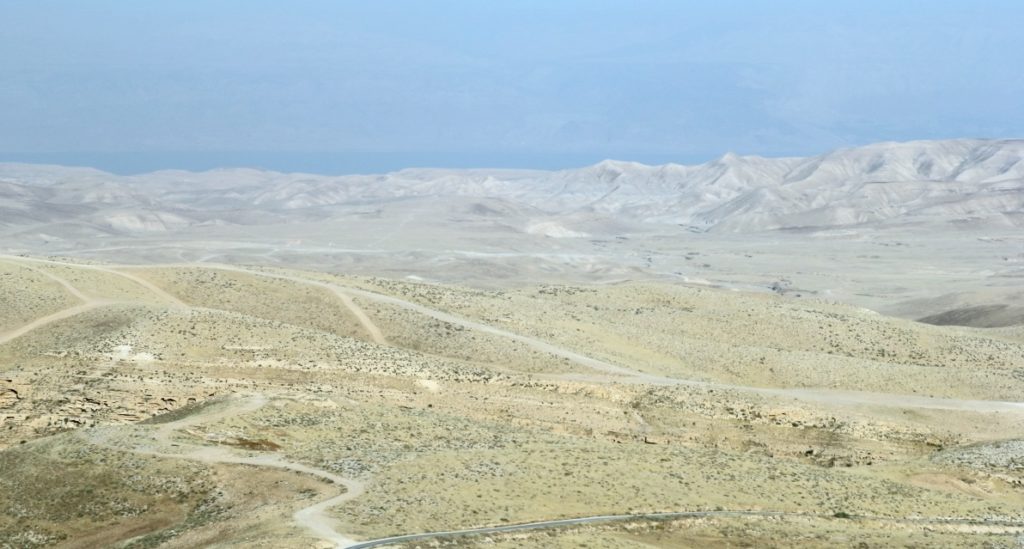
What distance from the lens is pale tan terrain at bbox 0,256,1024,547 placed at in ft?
97.0

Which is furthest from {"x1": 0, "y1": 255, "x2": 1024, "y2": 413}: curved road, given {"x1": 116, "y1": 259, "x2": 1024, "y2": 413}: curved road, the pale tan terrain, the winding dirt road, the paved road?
the paved road

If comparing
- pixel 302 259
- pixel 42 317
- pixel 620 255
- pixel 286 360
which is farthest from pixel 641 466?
pixel 620 255

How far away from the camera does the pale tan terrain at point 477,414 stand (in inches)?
1164

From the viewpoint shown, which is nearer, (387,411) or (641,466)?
(641,466)

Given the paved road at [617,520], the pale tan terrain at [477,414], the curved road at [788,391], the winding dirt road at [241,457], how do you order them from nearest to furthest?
the paved road at [617,520] → the winding dirt road at [241,457] → the pale tan terrain at [477,414] → the curved road at [788,391]

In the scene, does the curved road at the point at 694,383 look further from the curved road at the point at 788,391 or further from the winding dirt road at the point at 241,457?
the winding dirt road at the point at 241,457

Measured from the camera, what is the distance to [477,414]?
4650 centimetres

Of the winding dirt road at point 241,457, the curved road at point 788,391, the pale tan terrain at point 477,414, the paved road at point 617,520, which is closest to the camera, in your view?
the paved road at point 617,520

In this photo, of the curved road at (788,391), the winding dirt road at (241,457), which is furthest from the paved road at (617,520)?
the curved road at (788,391)

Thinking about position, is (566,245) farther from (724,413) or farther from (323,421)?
(323,421)

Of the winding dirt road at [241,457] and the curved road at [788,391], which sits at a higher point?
the winding dirt road at [241,457]

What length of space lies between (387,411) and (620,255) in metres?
131

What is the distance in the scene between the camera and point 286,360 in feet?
162

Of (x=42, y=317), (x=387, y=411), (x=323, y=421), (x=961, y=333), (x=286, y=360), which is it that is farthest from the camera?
(x=961, y=333)
